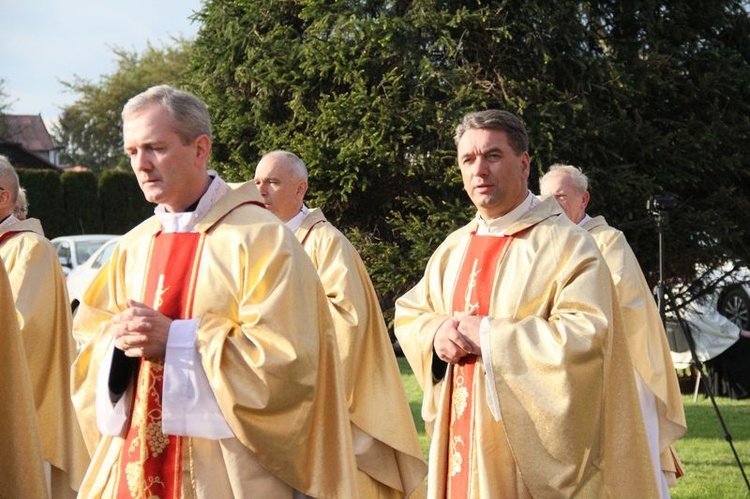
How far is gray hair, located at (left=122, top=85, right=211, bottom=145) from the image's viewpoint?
141 inches

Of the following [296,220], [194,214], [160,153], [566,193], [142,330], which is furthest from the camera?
[566,193]

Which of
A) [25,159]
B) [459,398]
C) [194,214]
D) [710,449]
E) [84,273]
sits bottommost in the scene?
[710,449]

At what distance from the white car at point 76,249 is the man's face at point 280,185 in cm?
1444

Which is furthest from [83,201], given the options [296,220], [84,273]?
[296,220]

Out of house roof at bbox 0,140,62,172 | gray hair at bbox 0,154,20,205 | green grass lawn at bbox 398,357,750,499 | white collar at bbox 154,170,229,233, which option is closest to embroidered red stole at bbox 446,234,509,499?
white collar at bbox 154,170,229,233

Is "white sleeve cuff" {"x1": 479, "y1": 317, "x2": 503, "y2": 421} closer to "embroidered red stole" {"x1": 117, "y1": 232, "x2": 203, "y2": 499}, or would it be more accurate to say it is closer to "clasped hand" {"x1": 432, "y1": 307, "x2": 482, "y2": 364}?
"clasped hand" {"x1": 432, "y1": 307, "x2": 482, "y2": 364}

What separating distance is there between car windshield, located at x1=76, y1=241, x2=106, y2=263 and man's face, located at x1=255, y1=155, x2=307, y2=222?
1471 cm

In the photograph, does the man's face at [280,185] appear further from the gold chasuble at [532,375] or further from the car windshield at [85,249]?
the car windshield at [85,249]

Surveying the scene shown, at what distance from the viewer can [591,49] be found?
12.5m

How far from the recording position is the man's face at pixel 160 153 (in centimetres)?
356

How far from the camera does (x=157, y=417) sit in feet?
11.9

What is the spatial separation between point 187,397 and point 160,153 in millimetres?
745

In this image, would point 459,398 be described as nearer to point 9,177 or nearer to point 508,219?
point 508,219

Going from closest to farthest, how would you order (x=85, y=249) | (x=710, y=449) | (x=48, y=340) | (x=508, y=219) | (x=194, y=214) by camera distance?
(x=194, y=214), (x=508, y=219), (x=48, y=340), (x=710, y=449), (x=85, y=249)
